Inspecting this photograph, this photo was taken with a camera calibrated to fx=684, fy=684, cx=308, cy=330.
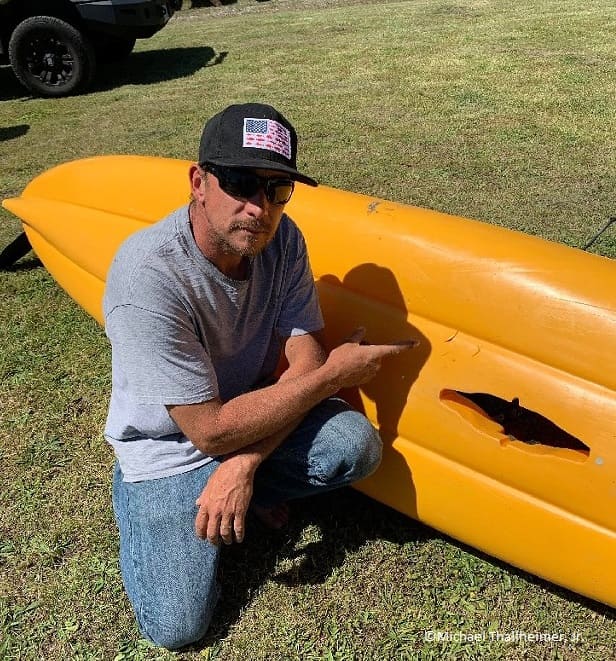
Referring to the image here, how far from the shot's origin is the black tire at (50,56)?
6.90m

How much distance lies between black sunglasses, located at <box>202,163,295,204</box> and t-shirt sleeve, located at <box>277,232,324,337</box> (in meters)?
0.35

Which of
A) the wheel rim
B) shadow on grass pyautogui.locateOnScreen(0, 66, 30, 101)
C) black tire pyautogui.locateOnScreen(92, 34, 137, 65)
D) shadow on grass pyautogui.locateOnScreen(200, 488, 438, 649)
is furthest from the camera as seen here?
black tire pyautogui.locateOnScreen(92, 34, 137, 65)

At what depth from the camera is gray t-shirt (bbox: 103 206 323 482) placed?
1.64 m

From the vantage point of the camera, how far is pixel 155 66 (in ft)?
28.8

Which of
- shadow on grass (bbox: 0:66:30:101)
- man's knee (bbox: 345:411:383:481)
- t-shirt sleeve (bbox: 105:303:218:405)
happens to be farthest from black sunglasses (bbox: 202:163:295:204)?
shadow on grass (bbox: 0:66:30:101)

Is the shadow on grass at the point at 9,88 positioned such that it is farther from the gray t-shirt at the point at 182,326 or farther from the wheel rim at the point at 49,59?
the gray t-shirt at the point at 182,326

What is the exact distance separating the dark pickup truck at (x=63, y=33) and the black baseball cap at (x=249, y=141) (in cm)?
634

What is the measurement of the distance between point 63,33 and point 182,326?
21.2 feet

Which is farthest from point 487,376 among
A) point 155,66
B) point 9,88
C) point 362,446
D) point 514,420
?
point 155,66

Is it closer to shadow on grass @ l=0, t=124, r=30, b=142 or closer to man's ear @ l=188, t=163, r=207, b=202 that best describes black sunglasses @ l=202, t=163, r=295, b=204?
man's ear @ l=188, t=163, r=207, b=202

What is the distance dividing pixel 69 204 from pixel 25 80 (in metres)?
5.14

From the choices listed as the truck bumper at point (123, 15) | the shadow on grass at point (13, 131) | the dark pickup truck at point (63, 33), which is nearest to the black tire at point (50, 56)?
the dark pickup truck at point (63, 33)

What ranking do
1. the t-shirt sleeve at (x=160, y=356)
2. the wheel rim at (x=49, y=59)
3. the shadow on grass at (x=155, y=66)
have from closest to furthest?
the t-shirt sleeve at (x=160, y=356)
the wheel rim at (x=49, y=59)
the shadow on grass at (x=155, y=66)

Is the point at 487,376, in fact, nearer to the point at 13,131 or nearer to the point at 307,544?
the point at 307,544
